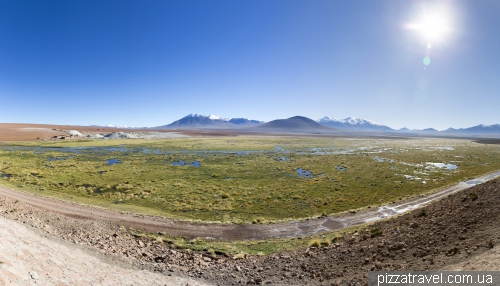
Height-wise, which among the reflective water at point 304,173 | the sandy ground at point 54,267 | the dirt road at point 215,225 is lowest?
the dirt road at point 215,225

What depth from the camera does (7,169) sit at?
4244cm

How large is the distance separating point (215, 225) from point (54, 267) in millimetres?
12328

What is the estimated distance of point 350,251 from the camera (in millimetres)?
13664

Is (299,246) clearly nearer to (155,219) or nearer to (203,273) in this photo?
(203,273)

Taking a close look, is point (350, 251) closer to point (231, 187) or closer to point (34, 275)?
point (34, 275)

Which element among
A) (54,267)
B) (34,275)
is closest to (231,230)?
(54,267)

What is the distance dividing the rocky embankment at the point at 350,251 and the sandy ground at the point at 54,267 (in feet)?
2.97

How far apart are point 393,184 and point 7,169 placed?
71224 millimetres

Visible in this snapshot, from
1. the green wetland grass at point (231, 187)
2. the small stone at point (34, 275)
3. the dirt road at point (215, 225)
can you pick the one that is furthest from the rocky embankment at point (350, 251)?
the green wetland grass at point (231, 187)

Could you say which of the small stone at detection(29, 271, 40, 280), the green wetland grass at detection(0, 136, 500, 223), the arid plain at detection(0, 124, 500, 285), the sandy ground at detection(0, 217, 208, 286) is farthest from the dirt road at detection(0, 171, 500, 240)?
the small stone at detection(29, 271, 40, 280)

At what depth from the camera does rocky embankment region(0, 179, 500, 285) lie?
10.8 meters

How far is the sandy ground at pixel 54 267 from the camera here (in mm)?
10211

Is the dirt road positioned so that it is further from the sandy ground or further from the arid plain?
the sandy ground

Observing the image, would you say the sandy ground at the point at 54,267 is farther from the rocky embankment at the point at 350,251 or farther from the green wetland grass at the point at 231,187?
the green wetland grass at the point at 231,187
